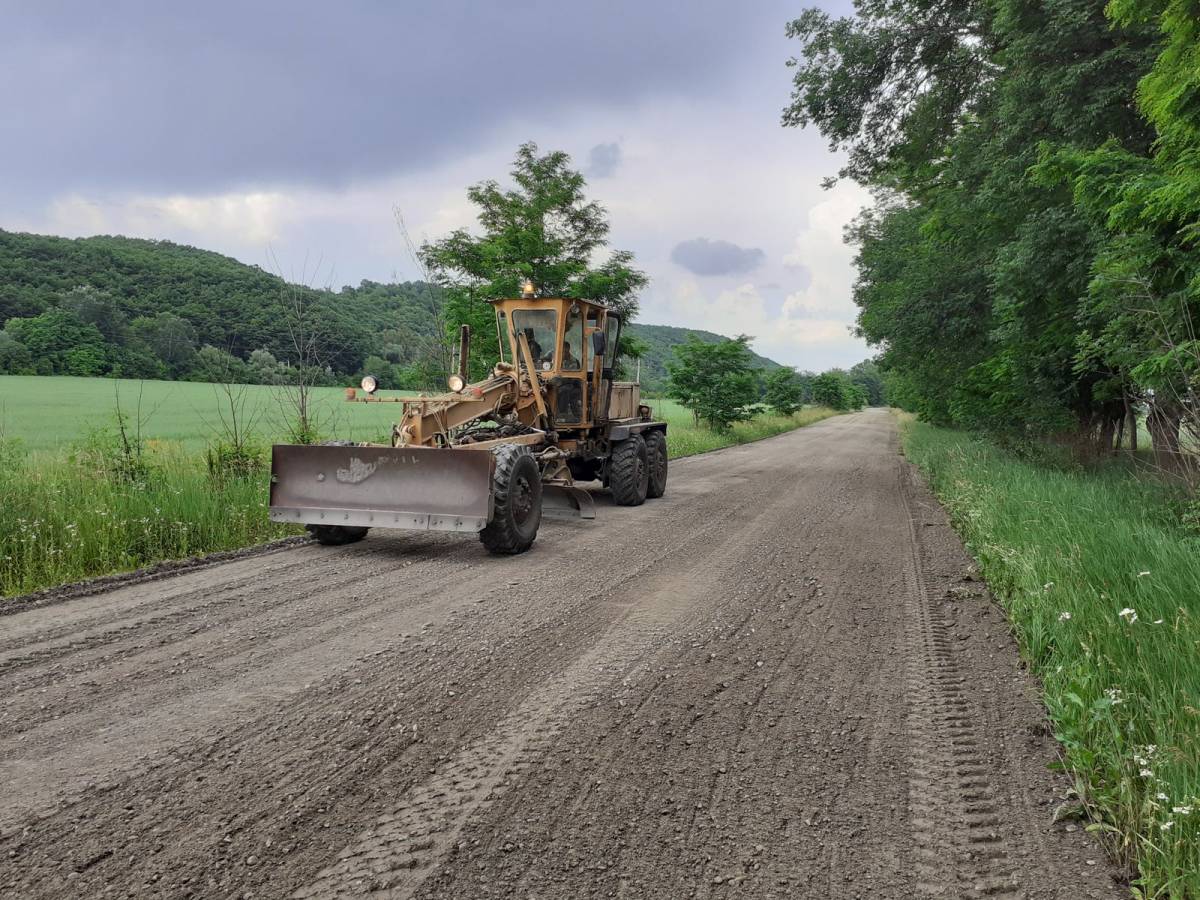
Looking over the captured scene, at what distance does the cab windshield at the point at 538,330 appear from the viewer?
8.95m

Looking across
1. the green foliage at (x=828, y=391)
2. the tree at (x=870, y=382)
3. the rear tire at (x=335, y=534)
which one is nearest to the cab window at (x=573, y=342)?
the rear tire at (x=335, y=534)

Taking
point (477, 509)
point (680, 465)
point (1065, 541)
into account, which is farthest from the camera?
point (680, 465)

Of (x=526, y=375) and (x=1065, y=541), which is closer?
(x=1065, y=541)

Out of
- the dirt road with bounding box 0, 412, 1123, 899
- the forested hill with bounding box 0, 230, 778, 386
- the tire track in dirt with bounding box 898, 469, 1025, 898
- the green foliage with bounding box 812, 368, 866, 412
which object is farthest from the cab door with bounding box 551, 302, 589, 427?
the green foliage with bounding box 812, 368, 866, 412

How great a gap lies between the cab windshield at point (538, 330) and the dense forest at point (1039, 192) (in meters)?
5.26

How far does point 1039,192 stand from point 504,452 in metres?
7.60

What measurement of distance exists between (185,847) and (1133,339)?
7.84m

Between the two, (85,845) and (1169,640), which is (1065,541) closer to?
(1169,640)

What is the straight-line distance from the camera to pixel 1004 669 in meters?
4.04

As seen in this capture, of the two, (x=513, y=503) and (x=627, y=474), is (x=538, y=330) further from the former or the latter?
(x=513, y=503)

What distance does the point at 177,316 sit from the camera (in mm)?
23688

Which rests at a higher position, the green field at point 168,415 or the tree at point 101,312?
the tree at point 101,312

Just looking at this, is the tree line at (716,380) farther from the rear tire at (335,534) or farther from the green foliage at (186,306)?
the rear tire at (335,534)

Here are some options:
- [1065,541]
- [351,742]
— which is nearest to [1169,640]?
[1065,541]
